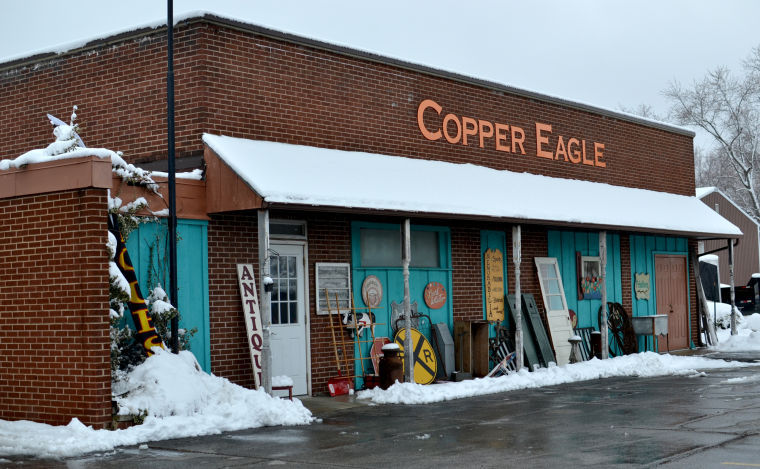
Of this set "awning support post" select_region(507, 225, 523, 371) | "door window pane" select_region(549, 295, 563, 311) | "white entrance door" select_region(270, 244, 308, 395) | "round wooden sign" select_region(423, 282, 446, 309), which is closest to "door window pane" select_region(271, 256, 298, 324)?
"white entrance door" select_region(270, 244, 308, 395)

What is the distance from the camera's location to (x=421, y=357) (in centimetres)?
1636

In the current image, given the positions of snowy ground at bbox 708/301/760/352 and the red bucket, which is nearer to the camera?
the red bucket

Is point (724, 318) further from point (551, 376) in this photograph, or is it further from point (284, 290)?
point (284, 290)

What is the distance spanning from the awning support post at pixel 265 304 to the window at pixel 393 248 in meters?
3.30

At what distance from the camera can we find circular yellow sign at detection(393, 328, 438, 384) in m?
16.2

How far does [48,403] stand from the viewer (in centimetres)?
1137

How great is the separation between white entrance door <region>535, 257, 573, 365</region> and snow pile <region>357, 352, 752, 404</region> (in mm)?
639

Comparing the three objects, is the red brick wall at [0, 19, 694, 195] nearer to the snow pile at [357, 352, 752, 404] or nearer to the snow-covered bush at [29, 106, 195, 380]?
the snow-covered bush at [29, 106, 195, 380]

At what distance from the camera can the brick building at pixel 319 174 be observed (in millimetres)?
13648

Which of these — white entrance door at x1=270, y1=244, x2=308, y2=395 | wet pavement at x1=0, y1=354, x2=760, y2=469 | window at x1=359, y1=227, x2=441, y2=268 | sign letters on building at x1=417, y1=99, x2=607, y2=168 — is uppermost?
sign letters on building at x1=417, y1=99, x2=607, y2=168

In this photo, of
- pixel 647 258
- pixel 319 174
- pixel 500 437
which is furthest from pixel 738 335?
pixel 500 437

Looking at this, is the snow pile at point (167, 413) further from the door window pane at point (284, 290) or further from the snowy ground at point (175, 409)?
the door window pane at point (284, 290)

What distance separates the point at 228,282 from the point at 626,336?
10935mm

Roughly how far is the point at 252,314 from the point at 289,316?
3.12 feet
